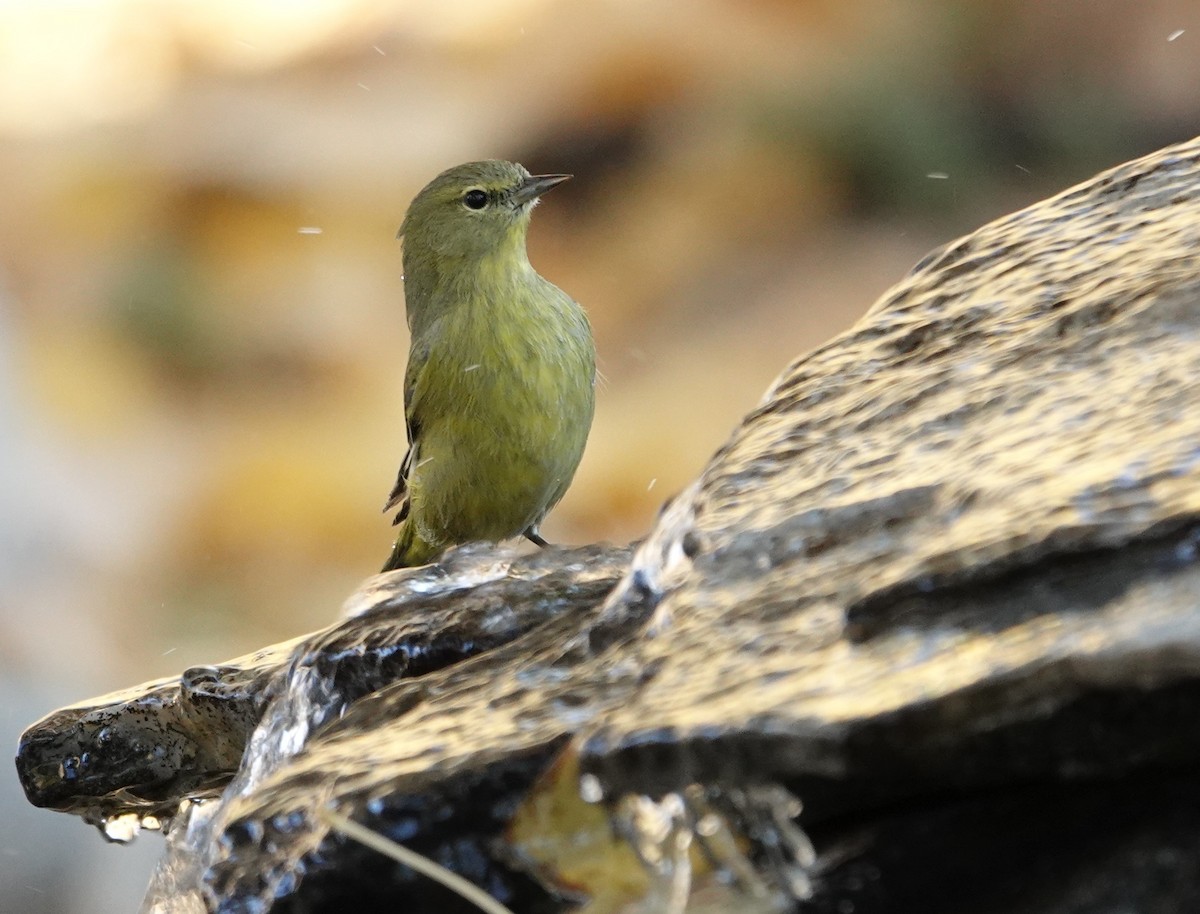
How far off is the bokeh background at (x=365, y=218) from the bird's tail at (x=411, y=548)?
5751 millimetres

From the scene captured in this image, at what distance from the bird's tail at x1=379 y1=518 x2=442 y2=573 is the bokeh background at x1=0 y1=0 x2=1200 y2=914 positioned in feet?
18.9

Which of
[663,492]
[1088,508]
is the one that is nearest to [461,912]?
[1088,508]

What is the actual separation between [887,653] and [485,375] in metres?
2.80

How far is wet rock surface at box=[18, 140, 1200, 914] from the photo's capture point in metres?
1.82

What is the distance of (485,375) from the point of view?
464 cm

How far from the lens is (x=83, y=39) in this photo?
11.9 metres

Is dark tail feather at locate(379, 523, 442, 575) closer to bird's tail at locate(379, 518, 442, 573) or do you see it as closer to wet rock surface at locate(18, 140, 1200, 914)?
bird's tail at locate(379, 518, 442, 573)

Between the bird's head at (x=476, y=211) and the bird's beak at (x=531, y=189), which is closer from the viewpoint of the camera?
the bird's head at (x=476, y=211)

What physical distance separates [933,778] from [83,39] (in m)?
11.4

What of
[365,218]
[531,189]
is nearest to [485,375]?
[531,189]

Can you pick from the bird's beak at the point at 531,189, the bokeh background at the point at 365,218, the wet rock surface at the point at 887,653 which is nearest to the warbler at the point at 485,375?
the bird's beak at the point at 531,189

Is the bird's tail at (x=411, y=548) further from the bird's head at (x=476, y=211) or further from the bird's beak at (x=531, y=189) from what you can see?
the bird's beak at (x=531, y=189)

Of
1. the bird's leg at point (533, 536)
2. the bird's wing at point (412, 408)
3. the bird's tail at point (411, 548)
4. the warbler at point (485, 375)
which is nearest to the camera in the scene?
the warbler at point (485, 375)

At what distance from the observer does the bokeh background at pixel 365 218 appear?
10.7 m
